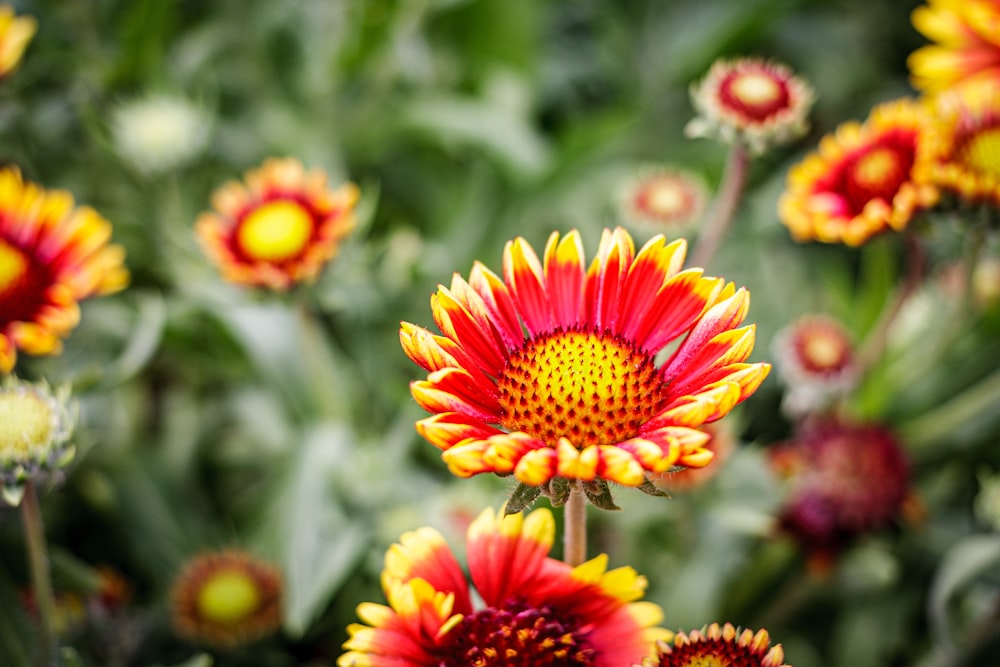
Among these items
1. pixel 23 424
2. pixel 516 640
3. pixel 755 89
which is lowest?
pixel 516 640

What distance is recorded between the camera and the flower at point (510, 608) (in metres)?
0.45

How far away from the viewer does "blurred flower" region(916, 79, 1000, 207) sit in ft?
→ 2.38

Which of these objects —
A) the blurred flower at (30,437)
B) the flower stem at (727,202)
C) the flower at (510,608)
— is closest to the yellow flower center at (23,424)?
the blurred flower at (30,437)

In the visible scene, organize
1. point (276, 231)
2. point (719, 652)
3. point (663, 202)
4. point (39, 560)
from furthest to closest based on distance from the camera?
point (663, 202) → point (276, 231) → point (39, 560) → point (719, 652)

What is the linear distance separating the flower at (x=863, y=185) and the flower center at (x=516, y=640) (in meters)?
0.42

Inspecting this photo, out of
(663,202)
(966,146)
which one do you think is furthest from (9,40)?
(966,146)

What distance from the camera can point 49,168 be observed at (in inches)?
46.3

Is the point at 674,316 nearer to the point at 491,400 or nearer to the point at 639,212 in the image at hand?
the point at 491,400

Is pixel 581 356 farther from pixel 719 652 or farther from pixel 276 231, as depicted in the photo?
pixel 276 231

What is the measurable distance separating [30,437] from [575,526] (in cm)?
37

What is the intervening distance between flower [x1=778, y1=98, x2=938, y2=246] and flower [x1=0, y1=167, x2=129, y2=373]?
62 cm

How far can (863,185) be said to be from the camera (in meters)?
0.78

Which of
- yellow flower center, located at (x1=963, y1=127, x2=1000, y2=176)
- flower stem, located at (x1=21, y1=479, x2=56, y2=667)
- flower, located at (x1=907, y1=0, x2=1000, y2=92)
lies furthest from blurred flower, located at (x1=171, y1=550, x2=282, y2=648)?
flower, located at (x1=907, y1=0, x2=1000, y2=92)

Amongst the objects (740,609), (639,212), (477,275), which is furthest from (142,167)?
(740,609)
